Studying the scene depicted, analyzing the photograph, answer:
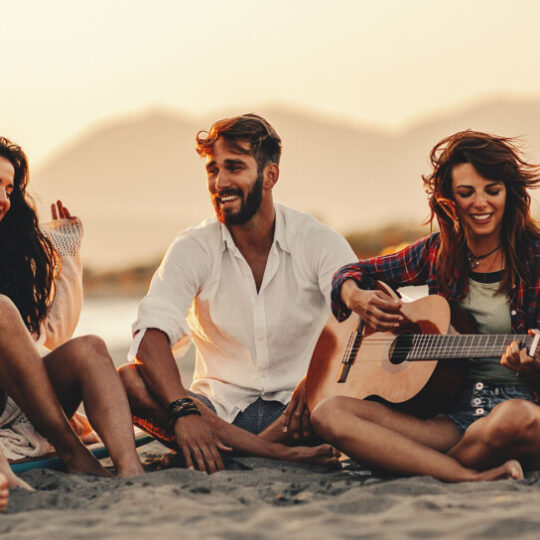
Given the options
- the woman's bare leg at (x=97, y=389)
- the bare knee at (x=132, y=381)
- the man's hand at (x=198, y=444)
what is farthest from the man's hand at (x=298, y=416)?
the woman's bare leg at (x=97, y=389)

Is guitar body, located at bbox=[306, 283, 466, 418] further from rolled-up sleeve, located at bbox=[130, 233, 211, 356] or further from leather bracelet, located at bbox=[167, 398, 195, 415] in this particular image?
rolled-up sleeve, located at bbox=[130, 233, 211, 356]

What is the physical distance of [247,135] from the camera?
4.78 metres

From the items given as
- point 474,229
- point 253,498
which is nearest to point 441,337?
point 474,229

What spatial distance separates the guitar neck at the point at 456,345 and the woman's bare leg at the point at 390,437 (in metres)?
0.28

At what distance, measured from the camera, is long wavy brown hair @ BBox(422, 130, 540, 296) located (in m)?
3.78

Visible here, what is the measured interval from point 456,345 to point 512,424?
1.43ft

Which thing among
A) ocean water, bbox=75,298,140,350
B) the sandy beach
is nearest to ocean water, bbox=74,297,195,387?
ocean water, bbox=75,298,140,350

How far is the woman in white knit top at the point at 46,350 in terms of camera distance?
12.4ft

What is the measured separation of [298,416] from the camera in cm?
431

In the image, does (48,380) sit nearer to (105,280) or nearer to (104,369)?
(104,369)

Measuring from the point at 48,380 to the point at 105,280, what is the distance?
2226cm

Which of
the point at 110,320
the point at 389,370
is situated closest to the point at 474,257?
the point at 389,370

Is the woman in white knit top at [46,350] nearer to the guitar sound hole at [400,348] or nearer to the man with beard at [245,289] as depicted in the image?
the man with beard at [245,289]

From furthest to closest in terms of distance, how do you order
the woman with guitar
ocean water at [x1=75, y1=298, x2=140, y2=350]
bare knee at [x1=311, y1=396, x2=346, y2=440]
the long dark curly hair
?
1. ocean water at [x1=75, y1=298, x2=140, y2=350]
2. the long dark curly hair
3. bare knee at [x1=311, y1=396, x2=346, y2=440]
4. the woman with guitar
